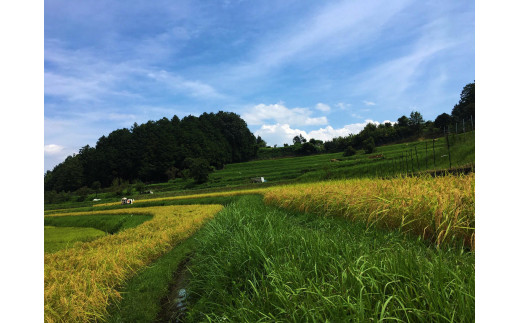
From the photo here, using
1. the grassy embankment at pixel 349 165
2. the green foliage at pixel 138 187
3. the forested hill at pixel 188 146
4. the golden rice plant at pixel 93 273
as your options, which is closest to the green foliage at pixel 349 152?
the grassy embankment at pixel 349 165

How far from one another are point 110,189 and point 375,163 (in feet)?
73.0

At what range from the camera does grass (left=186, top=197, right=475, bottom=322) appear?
1592 millimetres

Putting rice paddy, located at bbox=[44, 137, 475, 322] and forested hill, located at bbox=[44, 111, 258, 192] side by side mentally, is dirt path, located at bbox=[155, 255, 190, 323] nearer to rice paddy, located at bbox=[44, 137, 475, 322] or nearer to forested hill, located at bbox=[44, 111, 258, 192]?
rice paddy, located at bbox=[44, 137, 475, 322]

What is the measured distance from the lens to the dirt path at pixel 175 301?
3.34 m

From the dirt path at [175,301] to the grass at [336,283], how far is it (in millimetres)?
171

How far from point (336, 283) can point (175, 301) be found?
2.68 m

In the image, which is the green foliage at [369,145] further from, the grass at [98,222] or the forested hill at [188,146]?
the forested hill at [188,146]

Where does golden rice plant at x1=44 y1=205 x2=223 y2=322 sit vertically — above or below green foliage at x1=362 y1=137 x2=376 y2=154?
below

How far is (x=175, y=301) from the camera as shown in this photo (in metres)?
3.77

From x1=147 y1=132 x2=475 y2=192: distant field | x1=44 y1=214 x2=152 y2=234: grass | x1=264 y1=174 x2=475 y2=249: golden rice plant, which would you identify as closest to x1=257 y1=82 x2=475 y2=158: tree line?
x1=147 y1=132 x2=475 y2=192: distant field

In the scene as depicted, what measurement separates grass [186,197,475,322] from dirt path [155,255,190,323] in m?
0.17

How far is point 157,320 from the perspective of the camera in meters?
3.34

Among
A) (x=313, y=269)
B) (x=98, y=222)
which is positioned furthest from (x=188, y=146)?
(x=313, y=269)

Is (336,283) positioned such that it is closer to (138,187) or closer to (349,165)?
(349,165)
